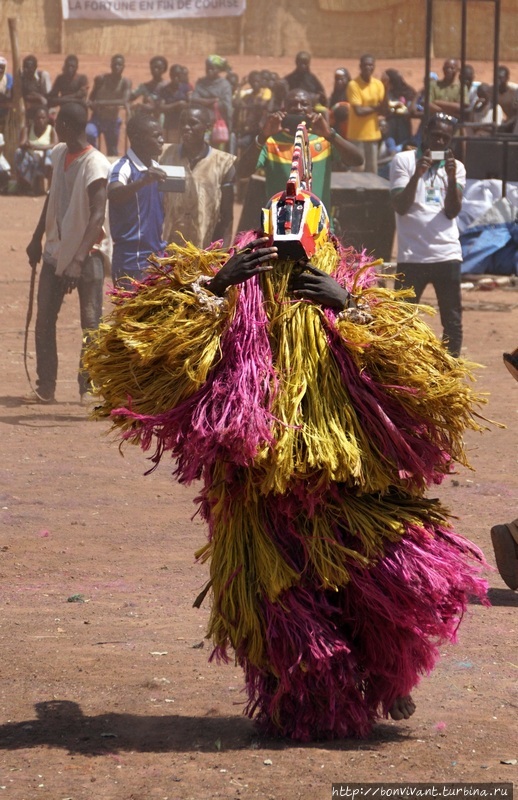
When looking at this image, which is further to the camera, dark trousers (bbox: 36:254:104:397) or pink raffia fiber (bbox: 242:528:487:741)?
dark trousers (bbox: 36:254:104:397)

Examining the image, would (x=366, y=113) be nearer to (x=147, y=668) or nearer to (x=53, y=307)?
(x=53, y=307)

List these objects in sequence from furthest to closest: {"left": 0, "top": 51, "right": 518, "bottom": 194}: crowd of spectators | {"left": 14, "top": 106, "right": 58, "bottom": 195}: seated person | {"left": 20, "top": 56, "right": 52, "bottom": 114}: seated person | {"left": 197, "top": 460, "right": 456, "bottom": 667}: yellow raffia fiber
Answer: {"left": 20, "top": 56, "right": 52, "bottom": 114}: seated person, {"left": 14, "top": 106, "right": 58, "bottom": 195}: seated person, {"left": 0, "top": 51, "right": 518, "bottom": 194}: crowd of spectators, {"left": 197, "top": 460, "right": 456, "bottom": 667}: yellow raffia fiber

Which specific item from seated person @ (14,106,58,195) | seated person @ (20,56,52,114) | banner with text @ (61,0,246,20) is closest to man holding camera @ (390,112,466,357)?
seated person @ (14,106,58,195)

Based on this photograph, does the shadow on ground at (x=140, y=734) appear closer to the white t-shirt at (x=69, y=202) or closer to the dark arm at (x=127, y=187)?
the white t-shirt at (x=69, y=202)

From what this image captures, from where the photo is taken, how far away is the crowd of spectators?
19422 millimetres

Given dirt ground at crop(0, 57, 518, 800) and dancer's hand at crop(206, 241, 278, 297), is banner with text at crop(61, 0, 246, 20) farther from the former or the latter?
dancer's hand at crop(206, 241, 278, 297)

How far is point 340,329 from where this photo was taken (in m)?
3.93

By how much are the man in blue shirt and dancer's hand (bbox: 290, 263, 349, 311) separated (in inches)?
240

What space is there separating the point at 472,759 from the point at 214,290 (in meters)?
1.63

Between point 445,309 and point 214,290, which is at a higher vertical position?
point 214,290

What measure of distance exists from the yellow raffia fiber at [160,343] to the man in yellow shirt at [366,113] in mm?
15197

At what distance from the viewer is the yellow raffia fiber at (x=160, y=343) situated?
3918mm

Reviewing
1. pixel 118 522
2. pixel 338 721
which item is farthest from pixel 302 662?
pixel 118 522

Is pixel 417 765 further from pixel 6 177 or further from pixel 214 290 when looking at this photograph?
pixel 6 177
